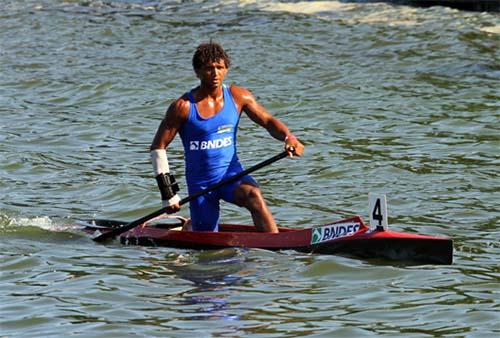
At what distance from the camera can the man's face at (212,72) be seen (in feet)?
34.4

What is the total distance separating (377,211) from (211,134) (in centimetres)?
160

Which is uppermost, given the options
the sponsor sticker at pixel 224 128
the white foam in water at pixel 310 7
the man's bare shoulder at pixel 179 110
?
the man's bare shoulder at pixel 179 110

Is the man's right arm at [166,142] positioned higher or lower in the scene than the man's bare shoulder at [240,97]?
lower

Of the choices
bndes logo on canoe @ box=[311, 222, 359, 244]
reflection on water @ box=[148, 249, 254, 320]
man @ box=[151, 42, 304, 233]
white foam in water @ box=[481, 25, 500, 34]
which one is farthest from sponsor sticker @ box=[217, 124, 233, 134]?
white foam in water @ box=[481, 25, 500, 34]

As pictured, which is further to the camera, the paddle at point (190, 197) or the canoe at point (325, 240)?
the paddle at point (190, 197)

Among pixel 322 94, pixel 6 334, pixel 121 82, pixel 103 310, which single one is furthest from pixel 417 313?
pixel 121 82

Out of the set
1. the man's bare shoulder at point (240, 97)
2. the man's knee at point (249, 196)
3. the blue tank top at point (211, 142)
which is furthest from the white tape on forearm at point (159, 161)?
the man's bare shoulder at point (240, 97)

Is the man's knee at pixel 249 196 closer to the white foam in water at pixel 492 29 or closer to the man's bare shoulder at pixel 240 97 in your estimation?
the man's bare shoulder at pixel 240 97

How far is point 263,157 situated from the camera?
1542cm

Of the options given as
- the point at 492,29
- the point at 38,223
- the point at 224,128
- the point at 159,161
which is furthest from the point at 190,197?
the point at 492,29

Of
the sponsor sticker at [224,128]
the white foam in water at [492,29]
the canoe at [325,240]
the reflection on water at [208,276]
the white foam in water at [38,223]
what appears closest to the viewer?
the reflection on water at [208,276]

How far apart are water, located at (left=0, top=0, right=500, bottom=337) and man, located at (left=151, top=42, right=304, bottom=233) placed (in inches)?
19.2

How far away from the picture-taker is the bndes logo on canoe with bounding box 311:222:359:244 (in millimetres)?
10353

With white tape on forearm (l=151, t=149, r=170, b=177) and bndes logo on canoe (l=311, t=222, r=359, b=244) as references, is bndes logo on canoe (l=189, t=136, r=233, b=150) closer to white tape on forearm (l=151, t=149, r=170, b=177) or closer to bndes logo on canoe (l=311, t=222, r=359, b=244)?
white tape on forearm (l=151, t=149, r=170, b=177)
